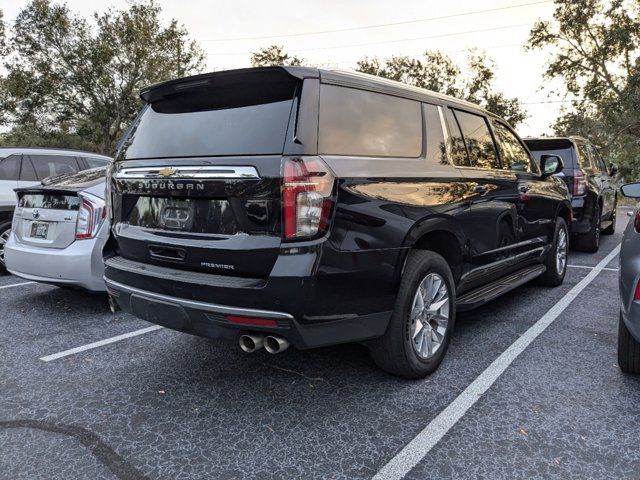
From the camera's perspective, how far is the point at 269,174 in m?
2.41

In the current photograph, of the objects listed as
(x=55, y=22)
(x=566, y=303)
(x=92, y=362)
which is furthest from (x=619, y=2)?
(x=92, y=362)

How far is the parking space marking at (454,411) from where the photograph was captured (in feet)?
7.52

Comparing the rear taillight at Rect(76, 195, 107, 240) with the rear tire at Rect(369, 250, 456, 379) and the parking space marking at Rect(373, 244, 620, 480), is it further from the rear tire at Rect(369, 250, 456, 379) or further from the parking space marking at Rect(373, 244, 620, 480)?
the parking space marking at Rect(373, 244, 620, 480)

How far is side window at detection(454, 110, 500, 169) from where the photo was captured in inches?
156

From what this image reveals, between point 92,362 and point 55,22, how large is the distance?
82.5 ft

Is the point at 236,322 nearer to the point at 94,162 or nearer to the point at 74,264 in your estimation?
the point at 74,264

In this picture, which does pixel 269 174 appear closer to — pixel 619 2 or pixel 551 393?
pixel 551 393

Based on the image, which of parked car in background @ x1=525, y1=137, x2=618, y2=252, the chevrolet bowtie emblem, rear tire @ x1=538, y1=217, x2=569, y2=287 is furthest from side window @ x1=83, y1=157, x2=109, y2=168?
parked car in background @ x1=525, y1=137, x2=618, y2=252

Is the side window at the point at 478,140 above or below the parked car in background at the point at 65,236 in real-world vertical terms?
above

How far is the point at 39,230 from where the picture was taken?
4.82 metres

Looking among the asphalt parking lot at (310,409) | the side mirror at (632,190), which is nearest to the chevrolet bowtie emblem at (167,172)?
the asphalt parking lot at (310,409)

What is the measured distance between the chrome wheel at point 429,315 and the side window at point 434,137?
2.77 feet

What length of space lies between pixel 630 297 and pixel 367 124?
5.94ft

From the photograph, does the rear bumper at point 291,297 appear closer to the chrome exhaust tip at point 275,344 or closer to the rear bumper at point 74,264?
the chrome exhaust tip at point 275,344
